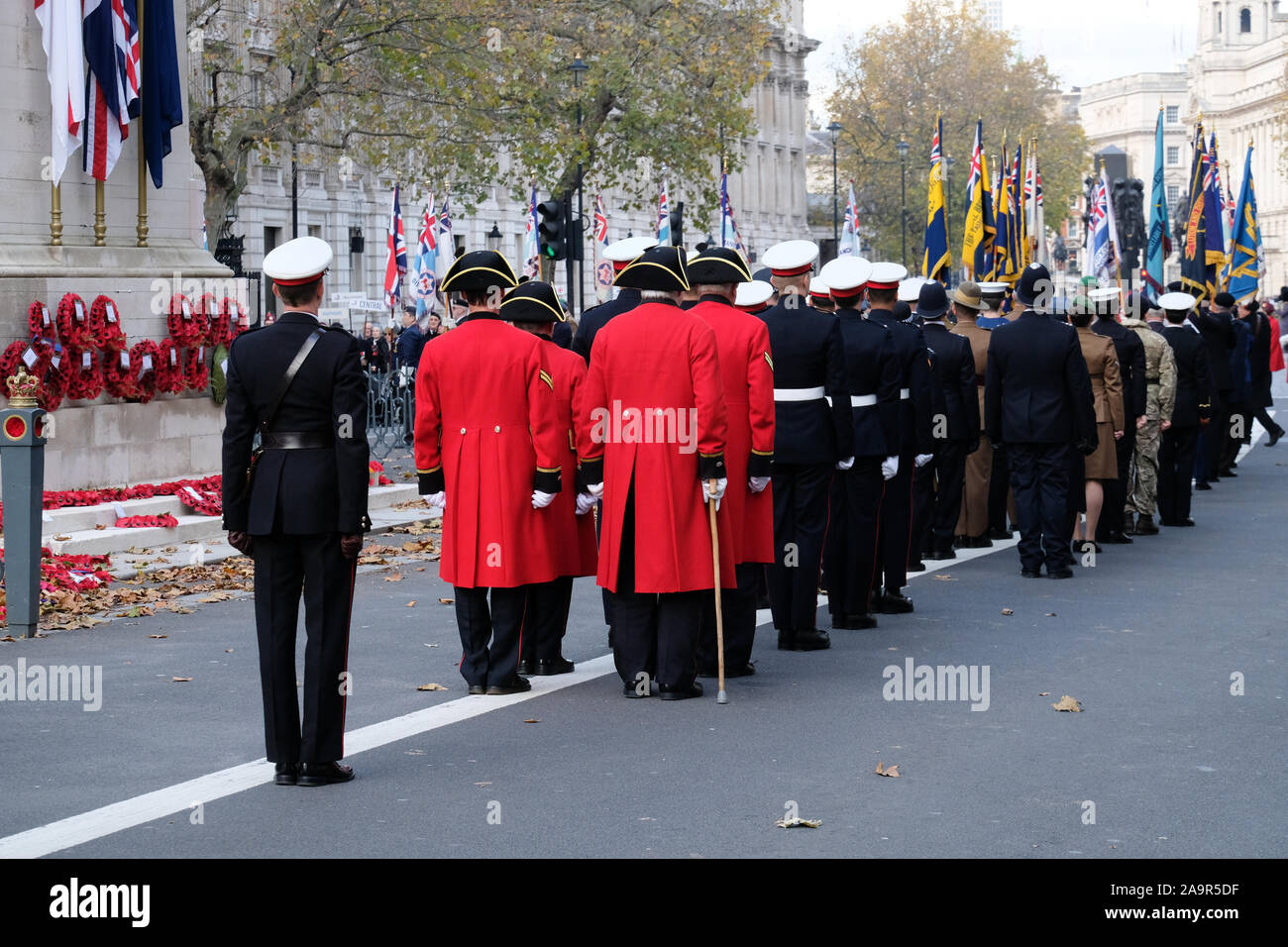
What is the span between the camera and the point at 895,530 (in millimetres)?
11930

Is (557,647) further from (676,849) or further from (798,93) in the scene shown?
(798,93)

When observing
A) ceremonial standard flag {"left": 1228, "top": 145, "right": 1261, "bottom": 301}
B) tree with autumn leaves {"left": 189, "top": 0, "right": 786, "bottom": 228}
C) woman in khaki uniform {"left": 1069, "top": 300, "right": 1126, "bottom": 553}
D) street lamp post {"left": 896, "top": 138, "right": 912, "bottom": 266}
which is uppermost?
street lamp post {"left": 896, "top": 138, "right": 912, "bottom": 266}

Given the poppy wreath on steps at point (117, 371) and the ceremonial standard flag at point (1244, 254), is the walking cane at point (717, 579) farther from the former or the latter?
the ceremonial standard flag at point (1244, 254)

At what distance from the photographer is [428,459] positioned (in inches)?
359

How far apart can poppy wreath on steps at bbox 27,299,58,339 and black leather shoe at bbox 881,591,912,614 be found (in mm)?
7625

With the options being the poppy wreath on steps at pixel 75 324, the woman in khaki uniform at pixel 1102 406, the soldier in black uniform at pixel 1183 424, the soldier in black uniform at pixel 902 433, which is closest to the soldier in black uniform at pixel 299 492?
the soldier in black uniform at pixel 902 433

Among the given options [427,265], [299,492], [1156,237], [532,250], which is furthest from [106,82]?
[427,265]

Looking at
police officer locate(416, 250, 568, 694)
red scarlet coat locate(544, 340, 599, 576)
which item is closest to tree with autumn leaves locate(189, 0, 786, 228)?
red scarlet coat locate(544, 340, 599, 576)

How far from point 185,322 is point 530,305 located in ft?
28.0

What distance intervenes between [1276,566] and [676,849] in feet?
29.8

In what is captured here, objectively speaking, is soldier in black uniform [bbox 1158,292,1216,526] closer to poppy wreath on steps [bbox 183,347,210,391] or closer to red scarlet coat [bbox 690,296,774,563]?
red scarlet coat [bbox 690,296,774,563]

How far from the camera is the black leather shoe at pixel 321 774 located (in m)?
7.32

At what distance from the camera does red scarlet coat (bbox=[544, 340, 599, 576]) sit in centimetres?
957

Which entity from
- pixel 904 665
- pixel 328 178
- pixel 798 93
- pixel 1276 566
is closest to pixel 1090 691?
pixel 904 665
